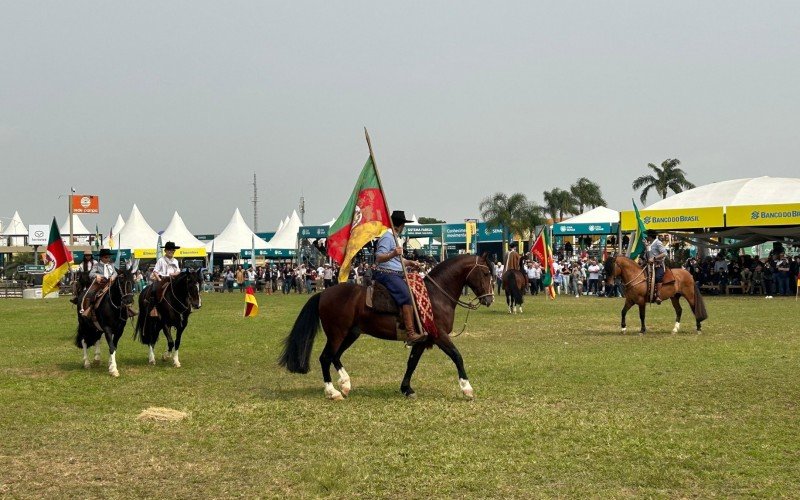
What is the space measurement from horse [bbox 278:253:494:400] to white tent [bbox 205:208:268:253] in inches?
2643

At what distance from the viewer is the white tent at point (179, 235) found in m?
77.3

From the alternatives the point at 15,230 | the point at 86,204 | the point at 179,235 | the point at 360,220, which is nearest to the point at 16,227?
the point at 15,230

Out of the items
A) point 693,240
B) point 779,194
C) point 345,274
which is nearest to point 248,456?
point 345,274

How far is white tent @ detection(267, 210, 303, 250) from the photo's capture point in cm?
8160

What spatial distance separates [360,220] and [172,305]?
18.8 ft

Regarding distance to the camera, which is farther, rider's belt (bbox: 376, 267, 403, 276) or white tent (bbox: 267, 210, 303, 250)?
white tent (bbox: 267, 210, 303, 250)

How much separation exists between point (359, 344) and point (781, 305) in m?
19.3

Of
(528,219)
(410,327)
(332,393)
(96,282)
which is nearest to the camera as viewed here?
(410,327)

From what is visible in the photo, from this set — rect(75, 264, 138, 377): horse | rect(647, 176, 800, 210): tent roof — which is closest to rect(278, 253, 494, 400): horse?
rect(75, 264, 138, 377): horse

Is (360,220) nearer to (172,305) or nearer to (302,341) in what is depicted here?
(302,341)

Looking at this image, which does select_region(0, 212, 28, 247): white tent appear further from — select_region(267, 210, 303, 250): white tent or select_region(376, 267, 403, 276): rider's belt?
select_region(376, 267, 403, 276): rider's belt

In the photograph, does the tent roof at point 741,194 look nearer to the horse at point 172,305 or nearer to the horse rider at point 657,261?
the horse rider at point 657,261

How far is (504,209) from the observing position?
6550 centimetres

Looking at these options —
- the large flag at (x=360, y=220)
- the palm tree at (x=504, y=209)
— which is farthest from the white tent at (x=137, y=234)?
the large flag at (x=360, y=220)
